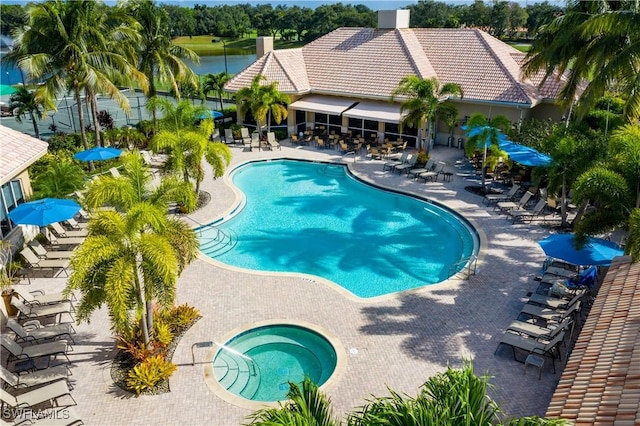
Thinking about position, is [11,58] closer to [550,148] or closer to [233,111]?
[233,111]

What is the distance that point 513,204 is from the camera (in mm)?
23969

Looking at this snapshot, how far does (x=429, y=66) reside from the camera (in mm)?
36312

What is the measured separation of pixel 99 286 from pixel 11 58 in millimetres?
20601

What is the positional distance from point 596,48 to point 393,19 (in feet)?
61.3

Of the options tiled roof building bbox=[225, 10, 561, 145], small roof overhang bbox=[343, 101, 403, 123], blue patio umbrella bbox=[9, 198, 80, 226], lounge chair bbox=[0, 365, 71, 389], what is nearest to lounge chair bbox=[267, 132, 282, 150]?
tiled roof building bbox=[225, 10, 561, 145]

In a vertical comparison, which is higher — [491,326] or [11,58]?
[11,58]

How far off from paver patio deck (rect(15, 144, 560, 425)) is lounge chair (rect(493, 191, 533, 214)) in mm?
2221

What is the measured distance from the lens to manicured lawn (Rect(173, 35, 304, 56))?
110 meters

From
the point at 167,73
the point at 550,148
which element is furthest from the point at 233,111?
the point at 550,148

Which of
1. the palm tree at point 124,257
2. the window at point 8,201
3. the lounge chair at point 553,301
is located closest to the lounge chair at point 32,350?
the palm tree at point 124,257

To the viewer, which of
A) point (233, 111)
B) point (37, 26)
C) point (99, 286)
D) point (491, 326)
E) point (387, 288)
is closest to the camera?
point (99, 286)

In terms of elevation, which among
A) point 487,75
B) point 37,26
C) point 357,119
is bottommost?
point 357,119

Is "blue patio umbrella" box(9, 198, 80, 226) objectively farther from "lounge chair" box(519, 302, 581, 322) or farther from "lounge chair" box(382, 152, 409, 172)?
"lounge chair" box(382, 152, 409, 172)

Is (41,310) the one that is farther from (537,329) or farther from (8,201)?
(537,329)
